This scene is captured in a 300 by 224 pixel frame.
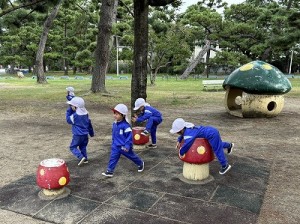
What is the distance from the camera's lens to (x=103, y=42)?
16.0 metres

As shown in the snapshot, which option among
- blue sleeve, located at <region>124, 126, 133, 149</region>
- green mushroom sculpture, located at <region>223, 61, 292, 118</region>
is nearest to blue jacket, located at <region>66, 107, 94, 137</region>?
blue sleeve, located at <region>124, 126, 133, 149</region>

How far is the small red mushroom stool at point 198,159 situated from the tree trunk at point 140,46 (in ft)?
9.28

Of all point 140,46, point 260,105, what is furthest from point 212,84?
point 140,46

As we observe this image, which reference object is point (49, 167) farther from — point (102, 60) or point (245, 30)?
point (245, 30)

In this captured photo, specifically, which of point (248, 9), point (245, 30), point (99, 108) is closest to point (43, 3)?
point (99, 108)

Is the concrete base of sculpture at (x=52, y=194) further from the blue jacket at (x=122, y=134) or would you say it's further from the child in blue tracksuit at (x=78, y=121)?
the child in blue tracksuit at (x=78, y=121)

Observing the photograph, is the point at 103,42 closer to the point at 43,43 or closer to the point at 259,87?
the point at 259,87

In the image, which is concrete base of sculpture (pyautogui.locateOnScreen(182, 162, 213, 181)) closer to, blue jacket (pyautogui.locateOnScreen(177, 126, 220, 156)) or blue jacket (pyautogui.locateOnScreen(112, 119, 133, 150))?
blue jacket (pyautogui.locateOnScreen(177, 126, 220, 156))

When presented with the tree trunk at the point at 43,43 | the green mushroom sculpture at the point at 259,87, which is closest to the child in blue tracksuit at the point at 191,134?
the green mushroom sculpture at the point at 259,87

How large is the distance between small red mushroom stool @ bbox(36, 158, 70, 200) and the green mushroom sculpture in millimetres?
7228

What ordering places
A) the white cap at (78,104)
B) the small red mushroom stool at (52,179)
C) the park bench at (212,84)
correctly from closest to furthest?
the small red mushroom stool at (52,179) < the white cap at (78,104) < the park bench at (212,84)

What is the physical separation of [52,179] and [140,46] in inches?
154

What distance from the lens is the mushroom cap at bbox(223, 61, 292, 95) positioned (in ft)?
33.1

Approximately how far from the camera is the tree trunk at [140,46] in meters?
7.12
